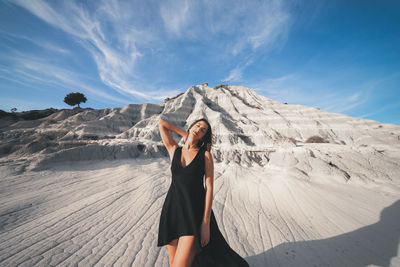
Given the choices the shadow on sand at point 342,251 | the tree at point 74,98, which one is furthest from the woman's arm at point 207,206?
the tree at point 74,98

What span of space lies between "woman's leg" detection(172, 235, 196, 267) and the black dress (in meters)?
0.05

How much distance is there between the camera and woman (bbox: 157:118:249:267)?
1444 mm

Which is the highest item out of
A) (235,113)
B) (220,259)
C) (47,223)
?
(235,113)

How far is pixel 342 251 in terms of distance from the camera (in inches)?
128

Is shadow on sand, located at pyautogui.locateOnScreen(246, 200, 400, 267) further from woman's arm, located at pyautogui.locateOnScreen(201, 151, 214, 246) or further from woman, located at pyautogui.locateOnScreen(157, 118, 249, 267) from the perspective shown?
woman's arm, located at pyautogui.locateOnScreen(201, 151, 214, 246)

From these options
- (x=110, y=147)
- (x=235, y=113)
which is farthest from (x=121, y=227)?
(x=235, y=113)

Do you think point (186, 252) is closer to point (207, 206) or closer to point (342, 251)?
point (207, 206)

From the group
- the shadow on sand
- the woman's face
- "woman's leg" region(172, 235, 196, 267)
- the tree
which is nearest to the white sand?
Answer: the shadow on sand

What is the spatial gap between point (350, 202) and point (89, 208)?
896 centimetres

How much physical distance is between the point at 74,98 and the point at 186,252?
202ft

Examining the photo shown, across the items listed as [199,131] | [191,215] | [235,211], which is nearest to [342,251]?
[235,211]

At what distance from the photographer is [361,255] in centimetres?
310

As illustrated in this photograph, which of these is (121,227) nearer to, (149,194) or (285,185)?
(149,194)

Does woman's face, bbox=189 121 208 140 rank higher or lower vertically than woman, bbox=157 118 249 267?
higher
